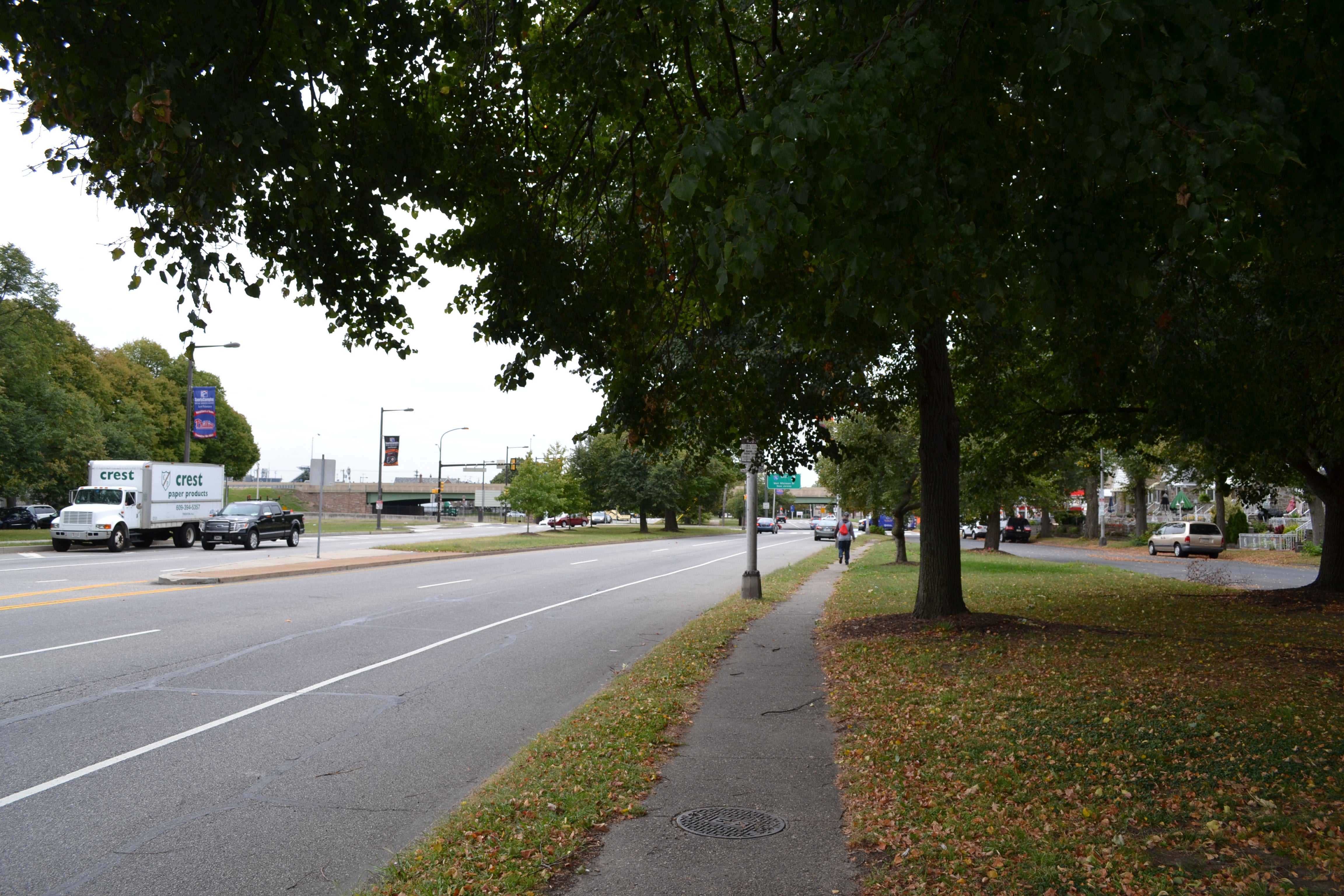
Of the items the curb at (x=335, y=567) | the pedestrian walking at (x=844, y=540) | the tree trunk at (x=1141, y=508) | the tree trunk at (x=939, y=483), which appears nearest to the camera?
the tree trunk at (x=939, y=483)

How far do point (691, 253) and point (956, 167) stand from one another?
10.2 ft

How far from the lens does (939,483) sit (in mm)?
12617

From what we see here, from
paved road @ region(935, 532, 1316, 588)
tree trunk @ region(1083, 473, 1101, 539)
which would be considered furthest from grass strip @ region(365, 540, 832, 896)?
tree trunk @ region(1083, 473, 1101, 539)

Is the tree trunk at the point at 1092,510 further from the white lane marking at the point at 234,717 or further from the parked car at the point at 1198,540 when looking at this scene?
the white lane marking at the point at 234,717

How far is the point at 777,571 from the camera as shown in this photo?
28453mm

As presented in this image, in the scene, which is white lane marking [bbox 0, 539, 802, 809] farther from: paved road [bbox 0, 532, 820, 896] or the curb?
the curb

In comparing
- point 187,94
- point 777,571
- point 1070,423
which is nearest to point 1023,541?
point 777,571

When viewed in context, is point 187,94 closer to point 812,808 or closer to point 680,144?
point 680,144

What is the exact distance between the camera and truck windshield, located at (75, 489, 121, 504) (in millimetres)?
32938

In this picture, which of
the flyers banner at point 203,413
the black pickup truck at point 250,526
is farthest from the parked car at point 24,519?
the black pickup truck at point 250,526

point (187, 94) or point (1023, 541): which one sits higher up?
point (187, 94)

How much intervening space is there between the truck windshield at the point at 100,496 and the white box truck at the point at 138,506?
0.05ft

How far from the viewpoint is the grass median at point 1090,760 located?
432 centimetres

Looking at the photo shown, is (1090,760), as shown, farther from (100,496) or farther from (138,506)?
(138,506)
